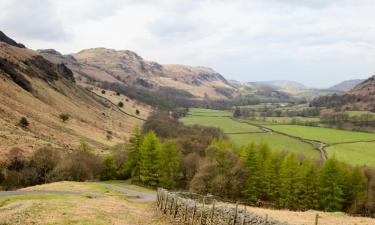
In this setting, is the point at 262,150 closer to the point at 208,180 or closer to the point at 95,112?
the point at 208,180

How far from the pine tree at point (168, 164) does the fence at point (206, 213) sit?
162ft

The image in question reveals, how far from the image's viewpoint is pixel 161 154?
99.1 meters

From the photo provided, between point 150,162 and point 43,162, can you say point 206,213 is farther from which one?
point 43,162

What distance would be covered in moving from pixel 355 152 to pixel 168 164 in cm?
7670

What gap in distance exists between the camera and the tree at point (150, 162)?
96569 millimetres

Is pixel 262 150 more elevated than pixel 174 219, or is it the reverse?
pixel 262 150

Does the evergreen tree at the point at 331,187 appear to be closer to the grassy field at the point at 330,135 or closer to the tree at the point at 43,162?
the tree at the point at 43,162

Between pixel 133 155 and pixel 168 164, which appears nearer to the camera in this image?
pixel 168 164

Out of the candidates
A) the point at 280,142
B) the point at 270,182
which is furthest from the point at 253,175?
the point at 280,142

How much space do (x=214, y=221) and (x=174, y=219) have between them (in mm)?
8895

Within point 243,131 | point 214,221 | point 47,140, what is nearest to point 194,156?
point 47,140

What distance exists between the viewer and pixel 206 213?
117 ft

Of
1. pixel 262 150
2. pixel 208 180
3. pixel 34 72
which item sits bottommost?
pixel 208 180

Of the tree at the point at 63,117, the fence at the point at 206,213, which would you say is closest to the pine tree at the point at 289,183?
the fence at the point at 206,213
